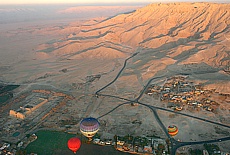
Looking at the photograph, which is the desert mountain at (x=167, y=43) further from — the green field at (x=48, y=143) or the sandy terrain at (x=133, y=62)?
the green field at (x=48, y=143)

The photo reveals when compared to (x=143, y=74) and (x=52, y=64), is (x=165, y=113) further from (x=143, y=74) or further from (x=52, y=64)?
(x=52, y=64)

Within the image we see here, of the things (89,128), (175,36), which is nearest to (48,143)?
(89,128)

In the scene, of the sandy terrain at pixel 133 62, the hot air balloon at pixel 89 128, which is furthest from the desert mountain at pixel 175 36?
the hot air balloon at pixel 89 128

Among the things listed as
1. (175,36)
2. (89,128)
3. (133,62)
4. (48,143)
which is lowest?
(133,62)

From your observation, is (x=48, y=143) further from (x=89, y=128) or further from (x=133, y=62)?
(x=133, y=62)

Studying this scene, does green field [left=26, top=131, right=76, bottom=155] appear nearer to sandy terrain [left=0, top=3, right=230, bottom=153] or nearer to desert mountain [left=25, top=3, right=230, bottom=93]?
sandy terrain [left=0, top=3, right=230, bottom=153]

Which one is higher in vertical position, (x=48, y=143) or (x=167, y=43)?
(x=48, y=143)

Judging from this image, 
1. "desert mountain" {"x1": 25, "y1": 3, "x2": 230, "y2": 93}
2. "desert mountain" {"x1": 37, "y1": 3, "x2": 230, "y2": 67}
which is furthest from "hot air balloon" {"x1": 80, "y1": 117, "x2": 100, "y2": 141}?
"desert mountain" {"x1": 37, "y1": 3, "x2": 230, "y2": 67}

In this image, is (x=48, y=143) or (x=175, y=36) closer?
(x=48, y=143)
